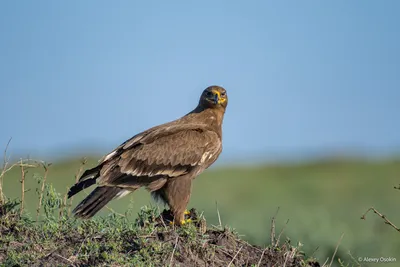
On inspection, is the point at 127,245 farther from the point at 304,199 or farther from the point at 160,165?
the point at 304,199

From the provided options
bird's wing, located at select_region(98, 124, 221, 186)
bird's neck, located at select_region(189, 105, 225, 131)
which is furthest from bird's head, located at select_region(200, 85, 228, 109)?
bird's wing, located at select_region(98, 124, 221, 186)

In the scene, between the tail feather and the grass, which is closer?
the grass

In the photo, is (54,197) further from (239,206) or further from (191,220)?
(239,206)

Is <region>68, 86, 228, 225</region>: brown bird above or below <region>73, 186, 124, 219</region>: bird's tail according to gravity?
above

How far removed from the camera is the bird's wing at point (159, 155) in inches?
357

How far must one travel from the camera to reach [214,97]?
392 inches

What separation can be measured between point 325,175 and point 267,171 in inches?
99.7

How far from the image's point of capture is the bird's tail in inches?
333

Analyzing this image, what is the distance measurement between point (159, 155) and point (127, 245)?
2.13 m

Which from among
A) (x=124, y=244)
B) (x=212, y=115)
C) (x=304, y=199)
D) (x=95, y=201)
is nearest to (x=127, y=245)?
(x=124, y=244)

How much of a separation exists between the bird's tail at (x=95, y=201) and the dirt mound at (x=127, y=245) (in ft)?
0.86

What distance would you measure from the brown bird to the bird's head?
0.35 m

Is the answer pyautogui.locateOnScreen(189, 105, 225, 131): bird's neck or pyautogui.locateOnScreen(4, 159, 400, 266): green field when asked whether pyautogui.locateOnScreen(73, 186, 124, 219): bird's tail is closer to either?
pyautogui.locateOnScreen(4, 159, 400, 266): green field

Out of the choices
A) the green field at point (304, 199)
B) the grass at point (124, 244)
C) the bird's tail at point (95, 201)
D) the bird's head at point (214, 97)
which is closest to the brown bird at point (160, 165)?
the bird's tail at point (95, 201)
